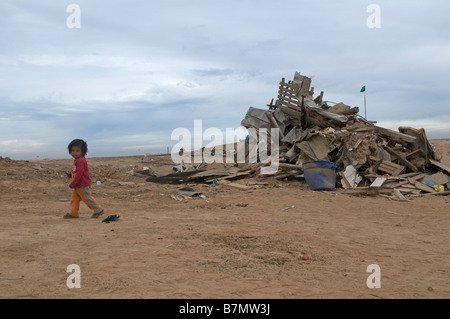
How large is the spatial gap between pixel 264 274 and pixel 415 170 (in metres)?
11.3

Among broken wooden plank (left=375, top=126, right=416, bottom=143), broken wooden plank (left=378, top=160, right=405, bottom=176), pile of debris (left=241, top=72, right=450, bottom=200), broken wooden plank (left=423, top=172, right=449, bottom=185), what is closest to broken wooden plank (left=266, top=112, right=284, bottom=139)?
pile of debris (left=241, top=72, right=450, bottom=200)

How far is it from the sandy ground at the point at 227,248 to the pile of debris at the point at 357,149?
65.0 inches

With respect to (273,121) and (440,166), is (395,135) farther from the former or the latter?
(273,121)

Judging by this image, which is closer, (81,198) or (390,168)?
(81,198)

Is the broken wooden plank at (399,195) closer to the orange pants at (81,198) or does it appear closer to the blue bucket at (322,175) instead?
the blue bucket at (322,175)

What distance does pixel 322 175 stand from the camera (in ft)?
39.5

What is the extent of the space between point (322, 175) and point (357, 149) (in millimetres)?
2239

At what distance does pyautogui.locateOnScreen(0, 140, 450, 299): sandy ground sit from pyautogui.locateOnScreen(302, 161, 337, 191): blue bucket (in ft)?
5.16

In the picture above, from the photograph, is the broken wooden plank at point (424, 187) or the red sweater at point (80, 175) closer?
the red sweater at point (80, 175)

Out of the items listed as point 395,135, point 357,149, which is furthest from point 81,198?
point 395,135

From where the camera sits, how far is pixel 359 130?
44.8 feet

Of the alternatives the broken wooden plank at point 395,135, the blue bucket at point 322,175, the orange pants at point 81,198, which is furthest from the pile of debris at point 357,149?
the orange pants at point 81,198

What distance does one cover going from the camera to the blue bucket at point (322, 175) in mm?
12008
